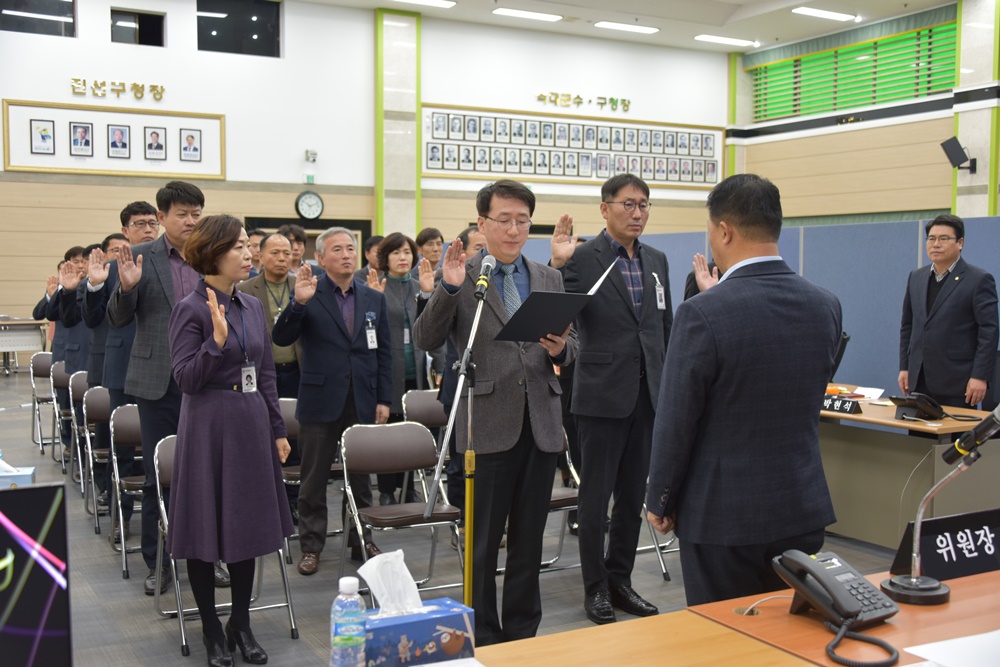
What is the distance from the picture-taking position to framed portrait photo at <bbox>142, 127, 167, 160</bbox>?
12.2 m

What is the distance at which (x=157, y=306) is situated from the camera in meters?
4.13

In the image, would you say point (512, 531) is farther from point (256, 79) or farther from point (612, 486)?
point (256, 79)

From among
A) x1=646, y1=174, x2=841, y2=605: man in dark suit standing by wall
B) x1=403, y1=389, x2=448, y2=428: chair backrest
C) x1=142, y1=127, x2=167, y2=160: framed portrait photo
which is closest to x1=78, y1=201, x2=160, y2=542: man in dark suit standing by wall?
x1=403, y1=389, x2=448, y2=428: chair backrest

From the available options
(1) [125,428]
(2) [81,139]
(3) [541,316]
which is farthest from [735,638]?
(2) [81,139]

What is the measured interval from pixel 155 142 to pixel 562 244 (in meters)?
10.2

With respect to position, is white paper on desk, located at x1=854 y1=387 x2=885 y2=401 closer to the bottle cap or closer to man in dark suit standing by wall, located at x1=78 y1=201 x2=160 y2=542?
man in dark suit standing by wall, located at x1=78 y1=201 x2=160 y2=542

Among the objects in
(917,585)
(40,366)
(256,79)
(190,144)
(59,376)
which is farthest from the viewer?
(256,79)

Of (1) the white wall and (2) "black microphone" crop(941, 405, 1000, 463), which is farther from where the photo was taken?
(1) the white wall

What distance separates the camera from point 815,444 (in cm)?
233

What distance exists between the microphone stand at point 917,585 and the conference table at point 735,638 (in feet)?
0.07

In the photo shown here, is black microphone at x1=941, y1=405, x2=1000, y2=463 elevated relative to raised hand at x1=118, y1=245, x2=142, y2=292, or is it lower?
lower

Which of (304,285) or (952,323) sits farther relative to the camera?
(952,323)

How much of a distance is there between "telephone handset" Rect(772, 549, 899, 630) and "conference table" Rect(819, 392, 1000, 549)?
2.76 metres

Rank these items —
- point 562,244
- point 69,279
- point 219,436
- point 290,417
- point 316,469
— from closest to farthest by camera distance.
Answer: point 219,436, point 562,244, point 316,469, point 290,417, point 69,279
